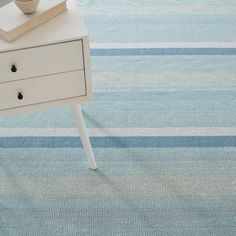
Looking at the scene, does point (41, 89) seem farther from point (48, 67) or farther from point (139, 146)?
point (139, 146)

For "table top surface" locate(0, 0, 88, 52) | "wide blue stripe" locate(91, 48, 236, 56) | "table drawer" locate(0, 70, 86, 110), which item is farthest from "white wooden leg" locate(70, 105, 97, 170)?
"wide blue stripe" locate(91, 48, 236, 56)

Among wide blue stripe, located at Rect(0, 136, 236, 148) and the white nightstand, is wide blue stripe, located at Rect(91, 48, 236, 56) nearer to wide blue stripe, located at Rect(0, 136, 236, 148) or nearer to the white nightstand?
wide blue stripe, located at Rect(0, 136, 236, 148)

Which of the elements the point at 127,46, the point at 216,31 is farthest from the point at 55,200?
the point at 216,31

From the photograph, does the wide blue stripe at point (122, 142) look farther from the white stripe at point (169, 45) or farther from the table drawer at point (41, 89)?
the white stripe at point (169, 45)

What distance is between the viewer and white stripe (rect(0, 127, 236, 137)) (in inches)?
60.6

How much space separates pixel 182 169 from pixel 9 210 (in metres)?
0.53

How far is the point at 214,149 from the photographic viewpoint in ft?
4.88

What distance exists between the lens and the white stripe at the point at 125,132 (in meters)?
1.54

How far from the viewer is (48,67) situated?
3.60ft

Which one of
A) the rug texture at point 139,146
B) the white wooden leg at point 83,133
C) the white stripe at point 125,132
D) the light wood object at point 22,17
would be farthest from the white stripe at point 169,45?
the light wood object at point 22,17

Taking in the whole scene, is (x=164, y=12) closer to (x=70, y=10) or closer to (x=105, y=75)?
(x=105, y=75)

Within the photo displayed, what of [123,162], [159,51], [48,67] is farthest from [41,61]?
[159,51]

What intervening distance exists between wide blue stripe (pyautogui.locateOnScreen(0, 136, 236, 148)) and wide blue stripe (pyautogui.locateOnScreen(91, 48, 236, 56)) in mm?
482

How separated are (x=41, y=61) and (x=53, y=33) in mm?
71
